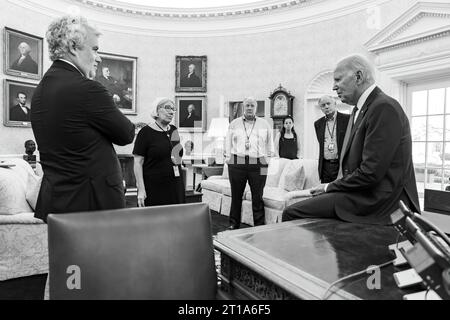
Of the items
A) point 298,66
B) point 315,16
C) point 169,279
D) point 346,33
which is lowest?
point 169,279

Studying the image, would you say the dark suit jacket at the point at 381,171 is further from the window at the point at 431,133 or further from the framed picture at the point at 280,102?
the framed picture at the point at 280,102

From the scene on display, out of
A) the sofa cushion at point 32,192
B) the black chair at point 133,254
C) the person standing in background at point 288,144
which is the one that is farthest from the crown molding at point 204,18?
the black chair at point 133,254

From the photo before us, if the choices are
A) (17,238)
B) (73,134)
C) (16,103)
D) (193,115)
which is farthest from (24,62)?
(73,134)

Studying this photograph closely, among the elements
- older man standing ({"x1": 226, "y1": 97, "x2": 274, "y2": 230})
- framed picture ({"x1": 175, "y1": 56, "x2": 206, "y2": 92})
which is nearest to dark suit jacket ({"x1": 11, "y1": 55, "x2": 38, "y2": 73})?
framed picture ({"x1": 175, "y1": 56, "x2": 206, "y2": 92})

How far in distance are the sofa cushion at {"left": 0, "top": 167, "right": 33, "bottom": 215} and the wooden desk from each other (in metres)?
2.94

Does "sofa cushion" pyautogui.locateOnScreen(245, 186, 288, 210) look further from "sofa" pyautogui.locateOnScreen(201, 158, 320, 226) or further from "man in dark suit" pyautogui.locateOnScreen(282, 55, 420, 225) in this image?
"man in dark suit" pyautogui.locateOnScreen(282, 55, 420, 225)

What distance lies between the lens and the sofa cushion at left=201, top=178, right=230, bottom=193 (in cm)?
677

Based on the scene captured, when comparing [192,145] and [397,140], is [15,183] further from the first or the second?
[192,145]

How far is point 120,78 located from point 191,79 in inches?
81.9

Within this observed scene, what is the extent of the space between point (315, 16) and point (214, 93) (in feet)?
11.6

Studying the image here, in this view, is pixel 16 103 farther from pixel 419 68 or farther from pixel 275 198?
pixel 419 68

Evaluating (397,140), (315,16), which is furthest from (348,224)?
(315,16)

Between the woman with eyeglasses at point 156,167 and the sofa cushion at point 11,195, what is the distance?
4.19 ft
